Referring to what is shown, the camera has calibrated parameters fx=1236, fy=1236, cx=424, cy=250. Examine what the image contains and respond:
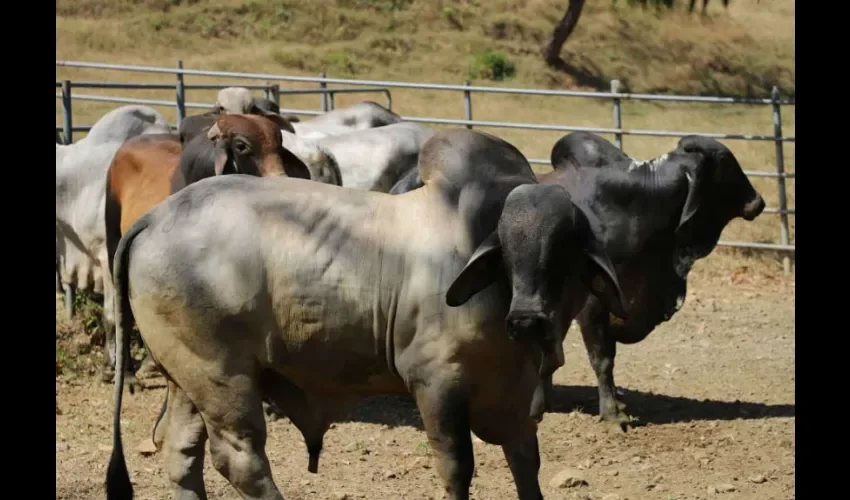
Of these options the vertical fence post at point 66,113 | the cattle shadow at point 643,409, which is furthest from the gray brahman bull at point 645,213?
the vertical fence post at point 66,113

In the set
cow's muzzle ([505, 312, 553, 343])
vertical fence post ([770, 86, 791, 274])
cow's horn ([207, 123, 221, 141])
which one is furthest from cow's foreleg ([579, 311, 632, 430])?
vertical fence post ([770, 86, 791, 274])

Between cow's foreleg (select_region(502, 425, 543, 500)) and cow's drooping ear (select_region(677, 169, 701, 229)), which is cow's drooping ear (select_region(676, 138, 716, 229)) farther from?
cow's foreleg (select_region(502, 425, 543, 500))

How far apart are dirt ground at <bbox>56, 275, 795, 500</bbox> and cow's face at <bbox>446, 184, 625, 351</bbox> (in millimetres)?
1957

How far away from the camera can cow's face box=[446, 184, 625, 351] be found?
400 cm

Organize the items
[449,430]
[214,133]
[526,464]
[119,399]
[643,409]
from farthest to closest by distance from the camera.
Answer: [643,409]
[214,133]
[119,399]
[526,464]
[449,430]

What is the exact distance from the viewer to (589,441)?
273 inches

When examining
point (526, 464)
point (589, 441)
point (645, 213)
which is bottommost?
point (589, 441)

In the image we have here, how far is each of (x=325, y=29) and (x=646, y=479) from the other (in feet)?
74.0

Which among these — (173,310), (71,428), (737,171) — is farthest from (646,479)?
(71,428)

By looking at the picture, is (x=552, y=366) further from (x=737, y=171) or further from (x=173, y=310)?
(x=737, y=171)

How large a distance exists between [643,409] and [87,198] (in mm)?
3996

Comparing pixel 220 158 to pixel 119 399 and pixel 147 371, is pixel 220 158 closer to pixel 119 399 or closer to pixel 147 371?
pixel 119 399

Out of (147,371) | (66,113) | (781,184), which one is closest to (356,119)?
(66,113)

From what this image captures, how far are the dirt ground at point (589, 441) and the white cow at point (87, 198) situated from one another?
33.6 inches
